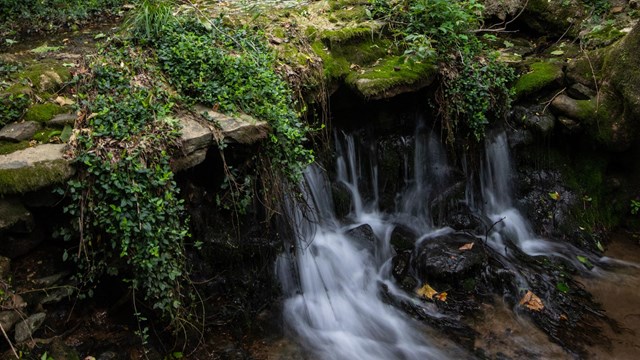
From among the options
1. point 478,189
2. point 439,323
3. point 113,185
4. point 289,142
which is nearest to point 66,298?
point 113,185

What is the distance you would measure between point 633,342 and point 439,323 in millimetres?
2028

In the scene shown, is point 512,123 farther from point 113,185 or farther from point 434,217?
point 113,185

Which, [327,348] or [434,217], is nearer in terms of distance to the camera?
[327,348]

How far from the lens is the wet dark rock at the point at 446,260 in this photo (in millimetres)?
5426

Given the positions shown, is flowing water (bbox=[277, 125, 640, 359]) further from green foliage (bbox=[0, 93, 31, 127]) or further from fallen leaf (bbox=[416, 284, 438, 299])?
green foliage (bbox=[0, 93, 31, 127])

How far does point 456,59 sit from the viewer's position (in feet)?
19.9

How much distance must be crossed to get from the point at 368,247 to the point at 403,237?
601 mm

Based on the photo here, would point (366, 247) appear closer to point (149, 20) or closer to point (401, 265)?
point (401, 265)

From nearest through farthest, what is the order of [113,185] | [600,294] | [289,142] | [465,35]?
[113,185], [289,142], [600,294], [465,35]

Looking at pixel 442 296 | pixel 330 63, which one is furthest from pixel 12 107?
pixel 442 296

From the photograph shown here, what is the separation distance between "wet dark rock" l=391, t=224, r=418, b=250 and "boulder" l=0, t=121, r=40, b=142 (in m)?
4.30

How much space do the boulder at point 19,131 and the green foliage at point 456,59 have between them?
4.24 metres

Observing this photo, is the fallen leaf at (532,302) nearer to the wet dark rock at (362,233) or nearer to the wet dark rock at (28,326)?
the wet dark rock at (362,233)

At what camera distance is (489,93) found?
6.20 m
